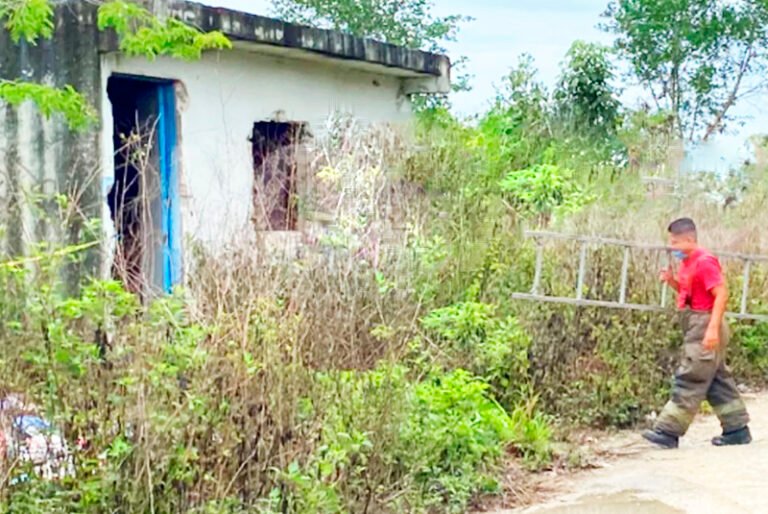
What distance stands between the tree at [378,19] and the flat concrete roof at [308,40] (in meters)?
12.5

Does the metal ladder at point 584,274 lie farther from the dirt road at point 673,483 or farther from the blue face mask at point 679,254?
the dirt road at point 673,483

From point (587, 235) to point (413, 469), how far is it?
333 cm

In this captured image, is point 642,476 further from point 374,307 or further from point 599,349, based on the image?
point 374,307

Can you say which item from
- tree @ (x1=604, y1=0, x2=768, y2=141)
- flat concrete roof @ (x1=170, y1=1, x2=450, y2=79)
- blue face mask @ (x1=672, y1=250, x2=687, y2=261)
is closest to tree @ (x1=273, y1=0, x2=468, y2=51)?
tree @ (x1=604, y1=0, x2=768, y2=141)

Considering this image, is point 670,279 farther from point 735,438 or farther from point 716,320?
point 735,438

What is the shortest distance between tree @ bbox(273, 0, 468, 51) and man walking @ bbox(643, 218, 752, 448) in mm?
17303

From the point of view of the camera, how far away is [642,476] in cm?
607

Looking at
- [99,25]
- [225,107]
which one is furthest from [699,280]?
[225,107]

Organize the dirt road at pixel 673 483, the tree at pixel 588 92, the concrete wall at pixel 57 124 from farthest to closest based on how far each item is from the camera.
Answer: the tree at pixel 588 92
the concrete wall at pixel 57 124
the dirt road at pixel 673 483

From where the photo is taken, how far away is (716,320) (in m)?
6.56

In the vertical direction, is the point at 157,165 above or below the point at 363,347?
above

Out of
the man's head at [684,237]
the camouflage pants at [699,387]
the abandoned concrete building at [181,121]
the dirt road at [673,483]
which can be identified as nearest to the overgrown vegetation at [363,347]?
the dirt road at [673,483]

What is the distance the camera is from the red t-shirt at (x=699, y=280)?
263 inches

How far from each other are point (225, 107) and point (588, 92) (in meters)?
6.81
